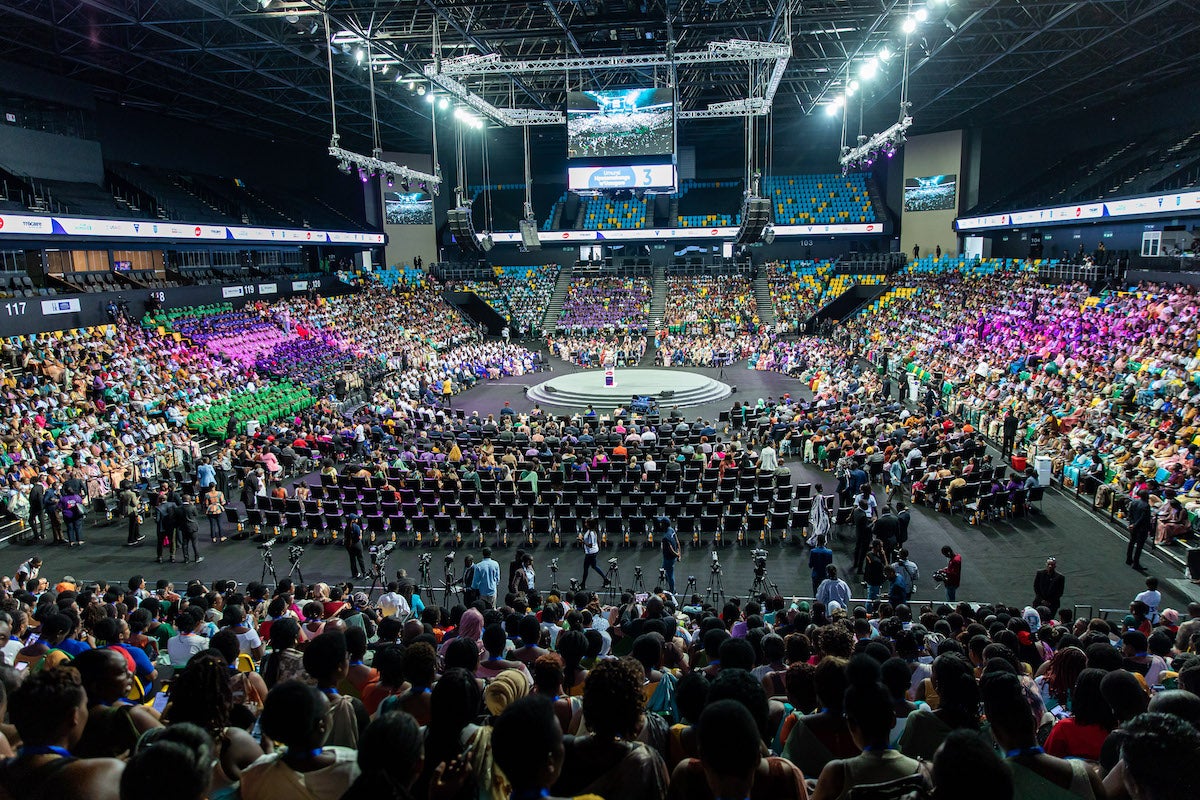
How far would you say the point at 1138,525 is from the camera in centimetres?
1205

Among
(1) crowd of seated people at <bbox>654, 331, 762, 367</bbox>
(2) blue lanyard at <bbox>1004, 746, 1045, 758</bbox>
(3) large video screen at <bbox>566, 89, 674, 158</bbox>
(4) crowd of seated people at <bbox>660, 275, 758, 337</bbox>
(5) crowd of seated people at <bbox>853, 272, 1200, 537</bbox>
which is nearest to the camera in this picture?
(2) blue lanyard at <bbox>1004, 746, 1045, 758</bbox>

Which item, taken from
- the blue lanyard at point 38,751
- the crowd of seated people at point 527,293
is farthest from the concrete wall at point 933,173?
the blue lanyard at point 38,751

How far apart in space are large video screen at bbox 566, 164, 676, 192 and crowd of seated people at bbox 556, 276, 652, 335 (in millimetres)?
9105

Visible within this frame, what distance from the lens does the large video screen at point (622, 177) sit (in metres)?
32.9

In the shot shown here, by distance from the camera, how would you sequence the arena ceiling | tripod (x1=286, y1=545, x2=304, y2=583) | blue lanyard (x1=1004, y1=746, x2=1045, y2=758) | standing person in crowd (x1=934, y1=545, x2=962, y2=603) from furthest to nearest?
the arena ceiling
tripod (x1=286, y1=545, x2=304, y2=583)
standing person in crowd (x1=934, y1=545, x2=962, y2=603)
blue lanyard (x1=1004, y1=746, x2=1045, y2=758)

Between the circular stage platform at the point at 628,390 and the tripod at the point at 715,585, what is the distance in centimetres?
1417

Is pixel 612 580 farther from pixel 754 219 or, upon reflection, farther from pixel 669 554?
pixel 754 219

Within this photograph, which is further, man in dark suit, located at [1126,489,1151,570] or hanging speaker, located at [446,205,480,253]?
hanging speaker, located at [446,205,480,253]

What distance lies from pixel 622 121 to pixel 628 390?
1033 centimetres

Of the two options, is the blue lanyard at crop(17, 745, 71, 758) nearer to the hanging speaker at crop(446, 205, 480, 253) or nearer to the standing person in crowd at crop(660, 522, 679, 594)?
the standing person in crowd at crop(660, 522, 679, 594)

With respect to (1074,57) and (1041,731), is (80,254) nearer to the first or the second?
(1041,731)

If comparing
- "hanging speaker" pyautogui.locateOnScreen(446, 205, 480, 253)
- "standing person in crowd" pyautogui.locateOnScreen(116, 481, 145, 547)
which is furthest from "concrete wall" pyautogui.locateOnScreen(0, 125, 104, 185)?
"standing person in crowd" pyautogui.locateOnScreen(116, 481, 145, 547)

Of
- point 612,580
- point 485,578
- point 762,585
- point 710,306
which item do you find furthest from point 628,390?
point 485,578

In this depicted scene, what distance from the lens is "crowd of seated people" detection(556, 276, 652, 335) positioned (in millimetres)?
42219
